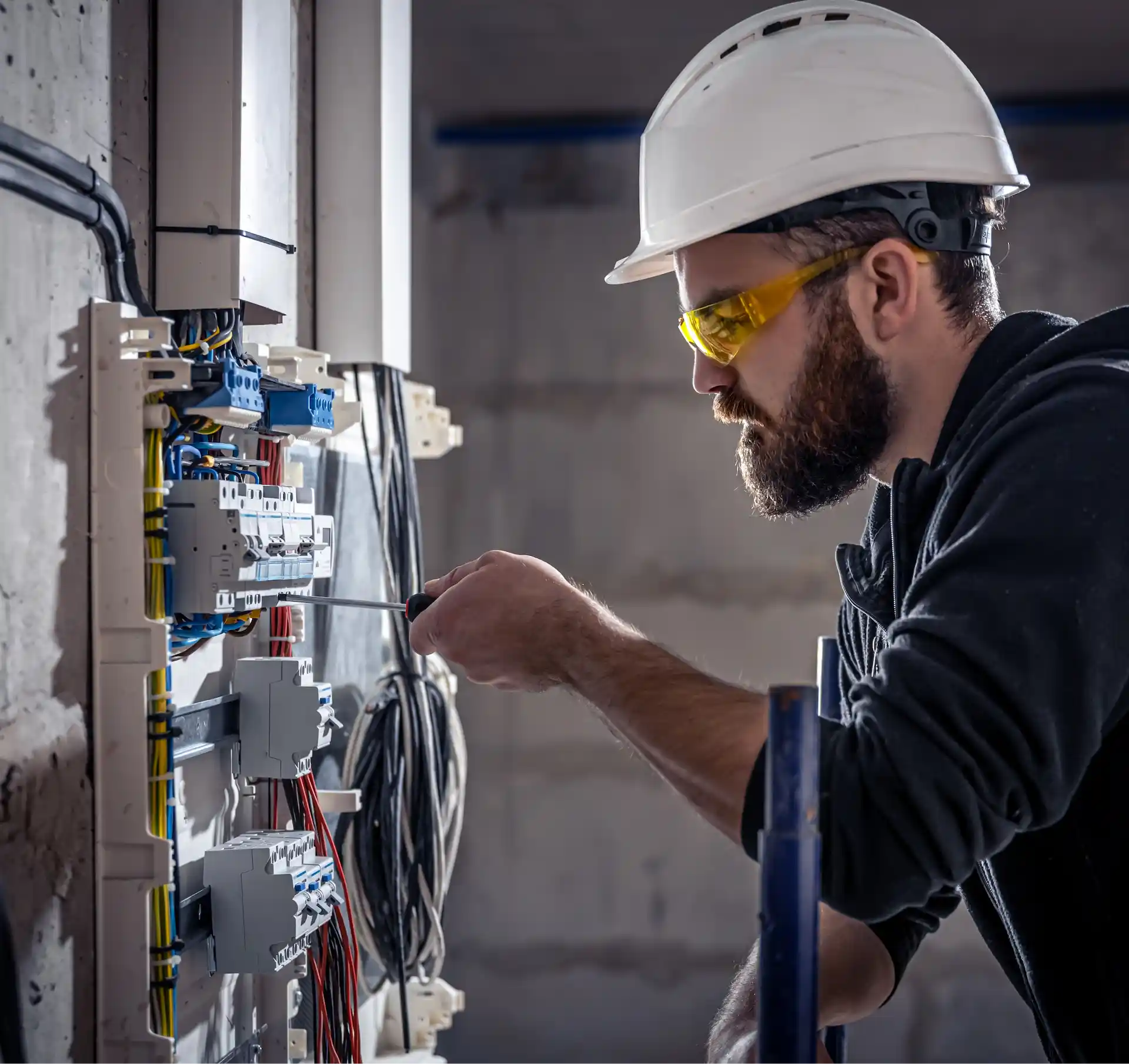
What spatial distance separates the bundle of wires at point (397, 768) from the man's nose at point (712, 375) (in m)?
0.91

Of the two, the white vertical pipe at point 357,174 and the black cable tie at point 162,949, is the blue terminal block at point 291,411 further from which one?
the black cable tie at point 162,949

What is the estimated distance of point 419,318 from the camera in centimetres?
274

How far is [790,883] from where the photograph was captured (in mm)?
702

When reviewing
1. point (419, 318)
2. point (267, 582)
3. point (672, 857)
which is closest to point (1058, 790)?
point (267, 582)

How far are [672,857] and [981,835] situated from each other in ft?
6.81

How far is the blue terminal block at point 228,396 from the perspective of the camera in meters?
1.15

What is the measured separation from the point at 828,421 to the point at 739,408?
0.11 m

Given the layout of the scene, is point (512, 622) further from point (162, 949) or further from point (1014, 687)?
point (162, 949)

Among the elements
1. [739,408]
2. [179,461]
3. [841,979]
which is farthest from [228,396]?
[841,979]

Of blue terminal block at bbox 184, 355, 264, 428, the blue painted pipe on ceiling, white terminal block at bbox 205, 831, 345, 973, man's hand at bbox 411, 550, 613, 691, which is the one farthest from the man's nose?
the blue painted pipe on ceiling

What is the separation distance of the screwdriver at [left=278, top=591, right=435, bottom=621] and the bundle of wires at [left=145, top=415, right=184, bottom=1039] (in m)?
0.20

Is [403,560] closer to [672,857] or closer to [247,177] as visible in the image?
[247,177]

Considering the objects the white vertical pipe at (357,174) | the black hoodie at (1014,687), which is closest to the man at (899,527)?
the black hoodie at (1014,687)

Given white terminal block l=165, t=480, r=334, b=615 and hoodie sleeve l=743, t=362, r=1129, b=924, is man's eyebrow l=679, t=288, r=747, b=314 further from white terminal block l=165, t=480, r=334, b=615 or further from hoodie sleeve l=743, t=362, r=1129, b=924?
white terminal block l=165, t=480, r=334, b=615
